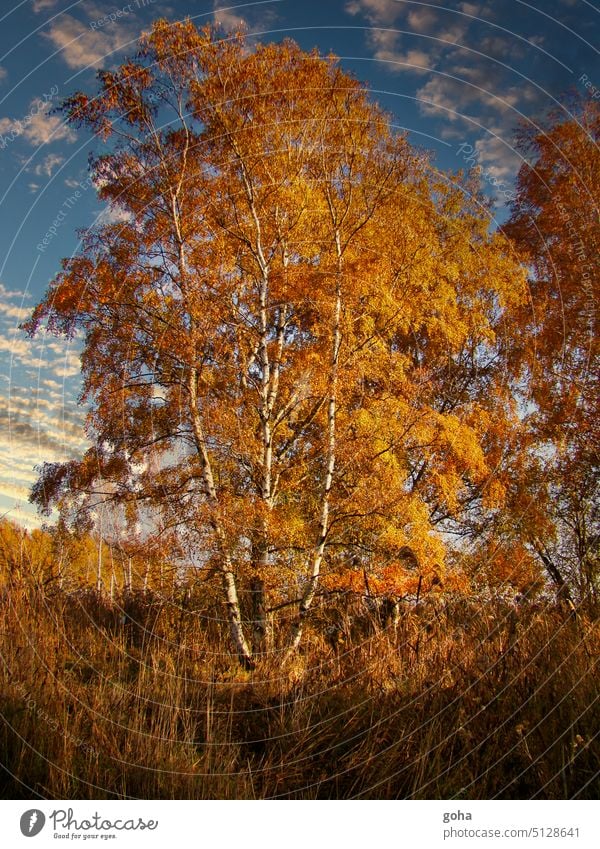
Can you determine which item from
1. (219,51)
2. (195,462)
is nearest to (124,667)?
(195,462)

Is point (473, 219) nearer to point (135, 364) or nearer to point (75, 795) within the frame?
point (135, 364)

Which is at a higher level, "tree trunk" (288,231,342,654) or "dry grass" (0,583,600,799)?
"tree trunk" (288,231,342,654)

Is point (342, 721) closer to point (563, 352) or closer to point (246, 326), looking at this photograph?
point (246, 326)

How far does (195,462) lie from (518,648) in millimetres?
6660

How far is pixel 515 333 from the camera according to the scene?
50.7 ft

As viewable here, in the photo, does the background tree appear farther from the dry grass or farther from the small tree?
the dry grass

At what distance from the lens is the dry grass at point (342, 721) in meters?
4.18
